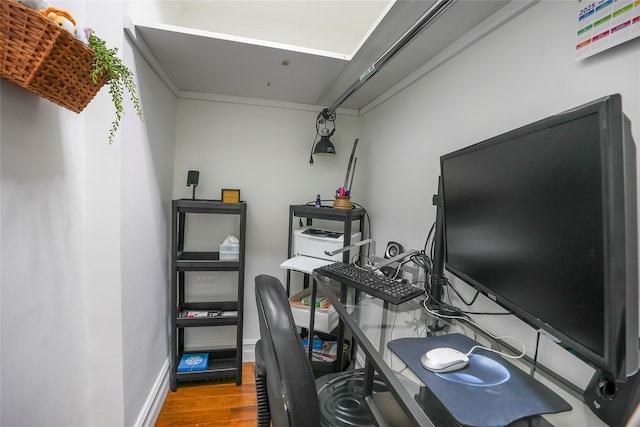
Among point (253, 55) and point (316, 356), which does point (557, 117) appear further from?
point (316, 356)

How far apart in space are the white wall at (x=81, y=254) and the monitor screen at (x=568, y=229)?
4.46 feet

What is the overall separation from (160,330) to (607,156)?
87.6 inches

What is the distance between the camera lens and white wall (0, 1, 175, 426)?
777mm

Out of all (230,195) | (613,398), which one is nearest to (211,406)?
(230,195)

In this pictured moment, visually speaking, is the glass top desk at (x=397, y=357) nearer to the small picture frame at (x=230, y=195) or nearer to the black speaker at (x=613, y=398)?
the black speaker at (x=613, y=398)

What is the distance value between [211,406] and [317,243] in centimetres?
126

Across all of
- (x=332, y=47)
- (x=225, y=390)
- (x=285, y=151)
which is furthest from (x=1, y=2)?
(x=225, y=390)

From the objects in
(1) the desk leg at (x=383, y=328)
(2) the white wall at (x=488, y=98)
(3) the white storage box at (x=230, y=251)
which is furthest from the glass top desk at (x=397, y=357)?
(3) the white storage box at (x=230, y=251)

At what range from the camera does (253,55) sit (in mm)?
1416

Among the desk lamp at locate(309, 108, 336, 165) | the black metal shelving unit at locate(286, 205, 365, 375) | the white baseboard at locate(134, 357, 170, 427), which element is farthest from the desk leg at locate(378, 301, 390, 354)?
the white baseboard at locate(134, 357, 170, 427)

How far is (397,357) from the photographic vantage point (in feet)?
2.48

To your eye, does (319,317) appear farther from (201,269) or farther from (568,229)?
(568,229)

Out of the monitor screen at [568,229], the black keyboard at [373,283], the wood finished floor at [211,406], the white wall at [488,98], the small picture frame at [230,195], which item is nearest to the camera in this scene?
the monitor screen at [568,229]

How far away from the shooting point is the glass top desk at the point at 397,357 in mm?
606
